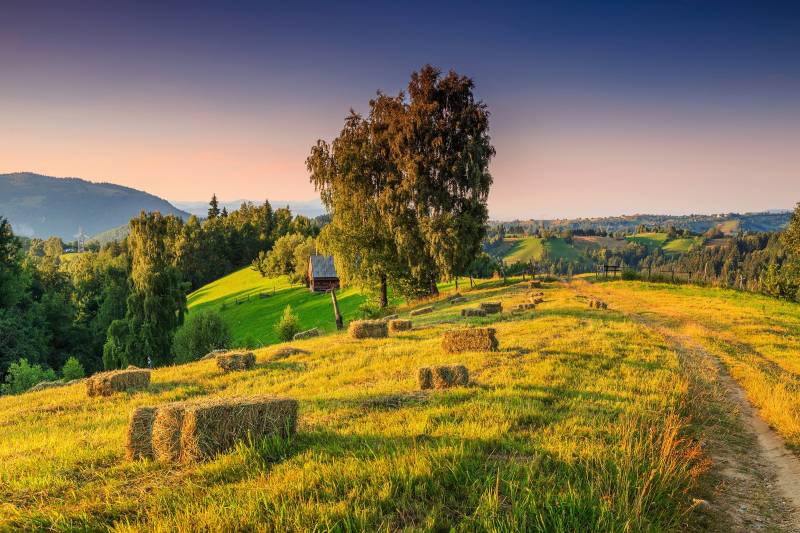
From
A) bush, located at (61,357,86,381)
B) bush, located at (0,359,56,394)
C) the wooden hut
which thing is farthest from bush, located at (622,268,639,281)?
bush, located at (61,357,86,381)

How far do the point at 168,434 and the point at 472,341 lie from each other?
10.9 m

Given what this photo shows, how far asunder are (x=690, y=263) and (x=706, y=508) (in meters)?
206

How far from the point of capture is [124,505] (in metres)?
5.33

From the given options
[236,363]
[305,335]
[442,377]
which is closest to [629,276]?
[305,335]

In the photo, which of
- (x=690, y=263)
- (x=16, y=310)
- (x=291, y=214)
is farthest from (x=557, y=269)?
(x=16, y=310)

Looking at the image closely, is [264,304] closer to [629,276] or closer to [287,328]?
[287,328]

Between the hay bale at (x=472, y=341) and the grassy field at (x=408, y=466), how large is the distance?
3.45m

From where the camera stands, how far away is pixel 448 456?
6.28 m

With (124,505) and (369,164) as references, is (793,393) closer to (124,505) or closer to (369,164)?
(124,505)

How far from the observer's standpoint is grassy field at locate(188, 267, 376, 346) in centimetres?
5794

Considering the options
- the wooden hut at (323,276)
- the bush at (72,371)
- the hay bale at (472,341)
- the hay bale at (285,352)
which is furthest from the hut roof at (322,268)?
the hay bale at (472,341)

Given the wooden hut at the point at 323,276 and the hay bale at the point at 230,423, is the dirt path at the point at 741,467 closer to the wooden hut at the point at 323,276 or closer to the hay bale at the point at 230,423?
the hay bale at the point at 230,423

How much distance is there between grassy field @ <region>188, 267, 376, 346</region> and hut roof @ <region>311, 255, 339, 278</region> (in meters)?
4.00

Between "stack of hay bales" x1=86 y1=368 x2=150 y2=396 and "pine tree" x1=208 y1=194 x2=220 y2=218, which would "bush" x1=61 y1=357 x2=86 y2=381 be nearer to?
"stack of hay bales" x1=86 y1=368 x2=150 y2=396
